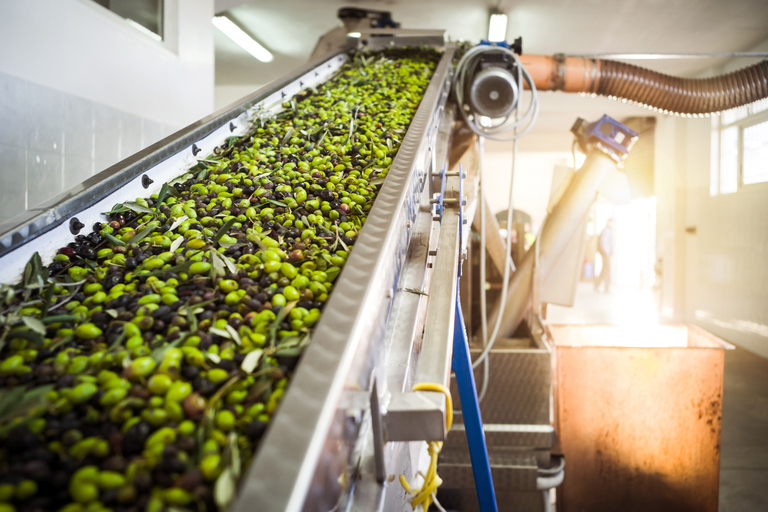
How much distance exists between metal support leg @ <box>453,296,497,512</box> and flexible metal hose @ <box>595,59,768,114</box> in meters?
2.66

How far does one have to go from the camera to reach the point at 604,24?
507cm

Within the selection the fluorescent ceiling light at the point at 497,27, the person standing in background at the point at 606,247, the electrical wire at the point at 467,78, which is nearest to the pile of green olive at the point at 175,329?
the electrical wire at the point at 467,78

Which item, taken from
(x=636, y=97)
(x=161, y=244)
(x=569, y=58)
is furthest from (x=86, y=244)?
(x=636, y=97)

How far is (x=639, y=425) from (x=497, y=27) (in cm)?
488

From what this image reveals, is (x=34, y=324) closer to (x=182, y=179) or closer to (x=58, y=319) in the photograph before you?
(x=58, y=319)

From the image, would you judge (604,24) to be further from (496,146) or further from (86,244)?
(86,244)

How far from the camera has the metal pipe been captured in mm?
2314

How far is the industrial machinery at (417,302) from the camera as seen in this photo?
59 centimetres

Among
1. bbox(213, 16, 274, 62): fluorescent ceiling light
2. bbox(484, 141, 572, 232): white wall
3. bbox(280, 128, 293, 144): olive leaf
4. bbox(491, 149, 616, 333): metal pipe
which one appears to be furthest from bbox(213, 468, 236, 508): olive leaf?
bbox(484, 141, 572, 232): white wall

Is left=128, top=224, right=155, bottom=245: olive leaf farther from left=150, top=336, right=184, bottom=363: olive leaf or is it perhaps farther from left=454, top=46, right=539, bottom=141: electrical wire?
left=454, top=46, right=539, bottom=141: electrical wire

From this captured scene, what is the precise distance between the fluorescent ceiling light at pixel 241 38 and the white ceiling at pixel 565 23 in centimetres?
12

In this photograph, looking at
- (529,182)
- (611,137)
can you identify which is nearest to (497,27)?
(611,137)

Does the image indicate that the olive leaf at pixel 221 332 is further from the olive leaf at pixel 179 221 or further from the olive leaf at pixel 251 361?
the olive leaf at pixel 179 221

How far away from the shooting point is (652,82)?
2.81m
